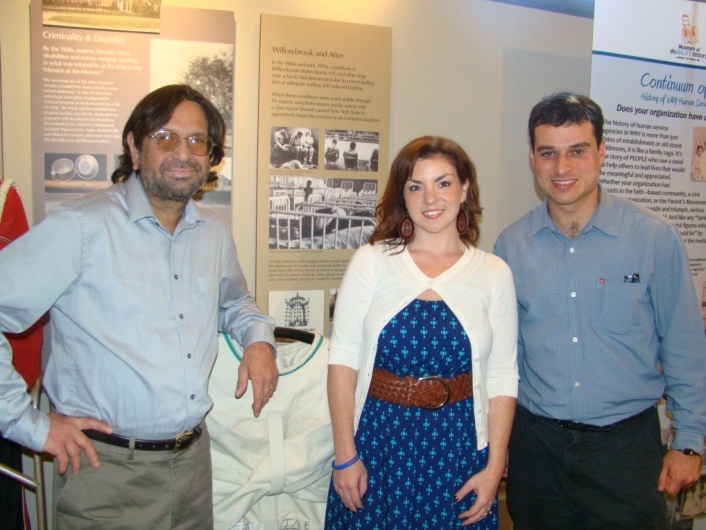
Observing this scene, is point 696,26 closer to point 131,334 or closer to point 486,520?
point 486,520

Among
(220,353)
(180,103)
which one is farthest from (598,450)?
(180,103)

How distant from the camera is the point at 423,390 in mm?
1753

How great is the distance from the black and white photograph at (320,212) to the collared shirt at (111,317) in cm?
94

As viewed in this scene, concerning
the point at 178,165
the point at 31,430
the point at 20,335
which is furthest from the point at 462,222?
the point at 20,335

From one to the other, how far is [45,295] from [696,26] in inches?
125

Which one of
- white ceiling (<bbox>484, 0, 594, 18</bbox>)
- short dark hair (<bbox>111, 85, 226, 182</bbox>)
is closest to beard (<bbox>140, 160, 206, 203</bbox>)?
short dark hair (<bbox>111, 85, 226, 182</bbox>)

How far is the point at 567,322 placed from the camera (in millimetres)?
2033

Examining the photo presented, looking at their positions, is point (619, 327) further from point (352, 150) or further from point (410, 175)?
point (352, 150)

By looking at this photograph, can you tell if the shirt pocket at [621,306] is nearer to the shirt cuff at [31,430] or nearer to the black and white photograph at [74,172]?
the shirt cuff at [31,430]

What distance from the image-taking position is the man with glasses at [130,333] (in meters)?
1.53

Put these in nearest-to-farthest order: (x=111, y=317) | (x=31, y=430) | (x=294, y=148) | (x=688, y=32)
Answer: (x=31, y=430) < (x=111, y=317) < (x=294, y=148) < (x=688, y=32)

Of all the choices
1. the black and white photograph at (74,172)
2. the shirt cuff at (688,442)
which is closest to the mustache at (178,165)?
the black and white photograph at (74,172)

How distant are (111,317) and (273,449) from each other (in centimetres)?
71

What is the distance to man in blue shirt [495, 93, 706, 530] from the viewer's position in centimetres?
197
